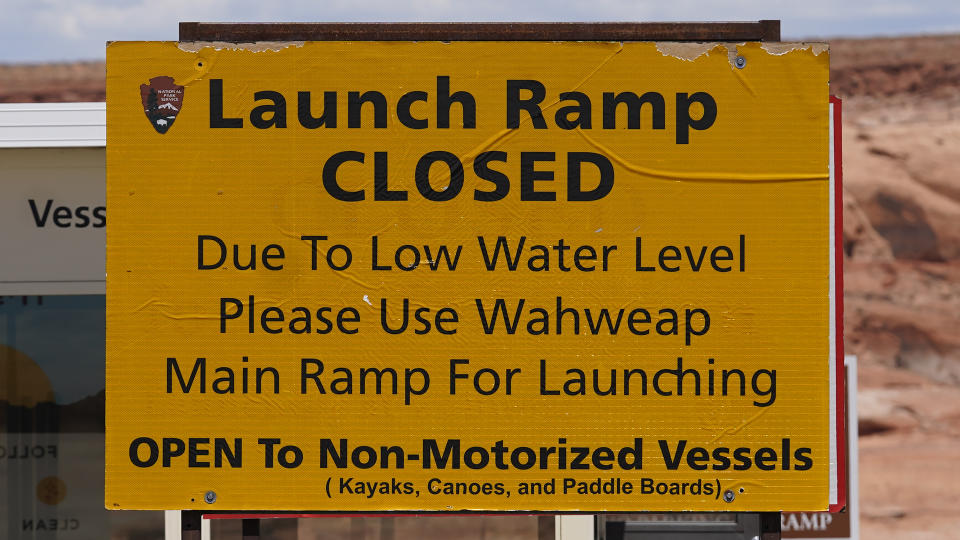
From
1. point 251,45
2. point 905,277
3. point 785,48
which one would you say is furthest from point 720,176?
point 905,277

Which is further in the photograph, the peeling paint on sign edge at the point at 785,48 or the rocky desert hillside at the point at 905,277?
the rocky desert hillside at the point at 905,277

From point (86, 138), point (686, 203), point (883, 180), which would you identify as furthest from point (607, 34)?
point (883, 180)

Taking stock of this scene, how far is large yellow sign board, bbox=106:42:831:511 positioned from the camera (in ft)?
11.2

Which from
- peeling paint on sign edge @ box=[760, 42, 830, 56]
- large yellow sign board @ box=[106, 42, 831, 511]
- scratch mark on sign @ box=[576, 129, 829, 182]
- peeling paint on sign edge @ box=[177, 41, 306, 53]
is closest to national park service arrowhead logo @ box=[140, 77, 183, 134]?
large yellow sign board @ box=[106, 42, 831, 511]

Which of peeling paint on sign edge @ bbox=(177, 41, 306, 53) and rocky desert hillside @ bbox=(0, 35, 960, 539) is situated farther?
rocky desert hillside @ bbox=(0, 35, 960, 539)

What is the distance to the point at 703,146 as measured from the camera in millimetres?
3412

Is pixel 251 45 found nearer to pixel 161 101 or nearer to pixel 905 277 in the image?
pixel 161 101

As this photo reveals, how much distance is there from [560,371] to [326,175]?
1020mm

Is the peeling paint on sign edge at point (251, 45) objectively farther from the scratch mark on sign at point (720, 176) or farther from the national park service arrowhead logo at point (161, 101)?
the scratch mark on sign at point (720, 176)

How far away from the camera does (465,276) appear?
3434 millimetres

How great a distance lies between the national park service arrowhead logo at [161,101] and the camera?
3.40 meters

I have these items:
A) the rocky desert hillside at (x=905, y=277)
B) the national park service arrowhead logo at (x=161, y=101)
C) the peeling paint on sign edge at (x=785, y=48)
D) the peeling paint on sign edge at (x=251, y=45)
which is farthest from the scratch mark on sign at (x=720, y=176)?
the rocky desert hillside at (x=905, y=277)

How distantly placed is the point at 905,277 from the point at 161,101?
24.5 m

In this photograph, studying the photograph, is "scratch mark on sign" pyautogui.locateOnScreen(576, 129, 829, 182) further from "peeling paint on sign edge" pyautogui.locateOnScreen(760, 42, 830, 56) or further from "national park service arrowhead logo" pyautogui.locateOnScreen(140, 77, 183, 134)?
"national park service arrowhead logo" pyautogui.locateOnScreen(140, 77, 183, 134)
